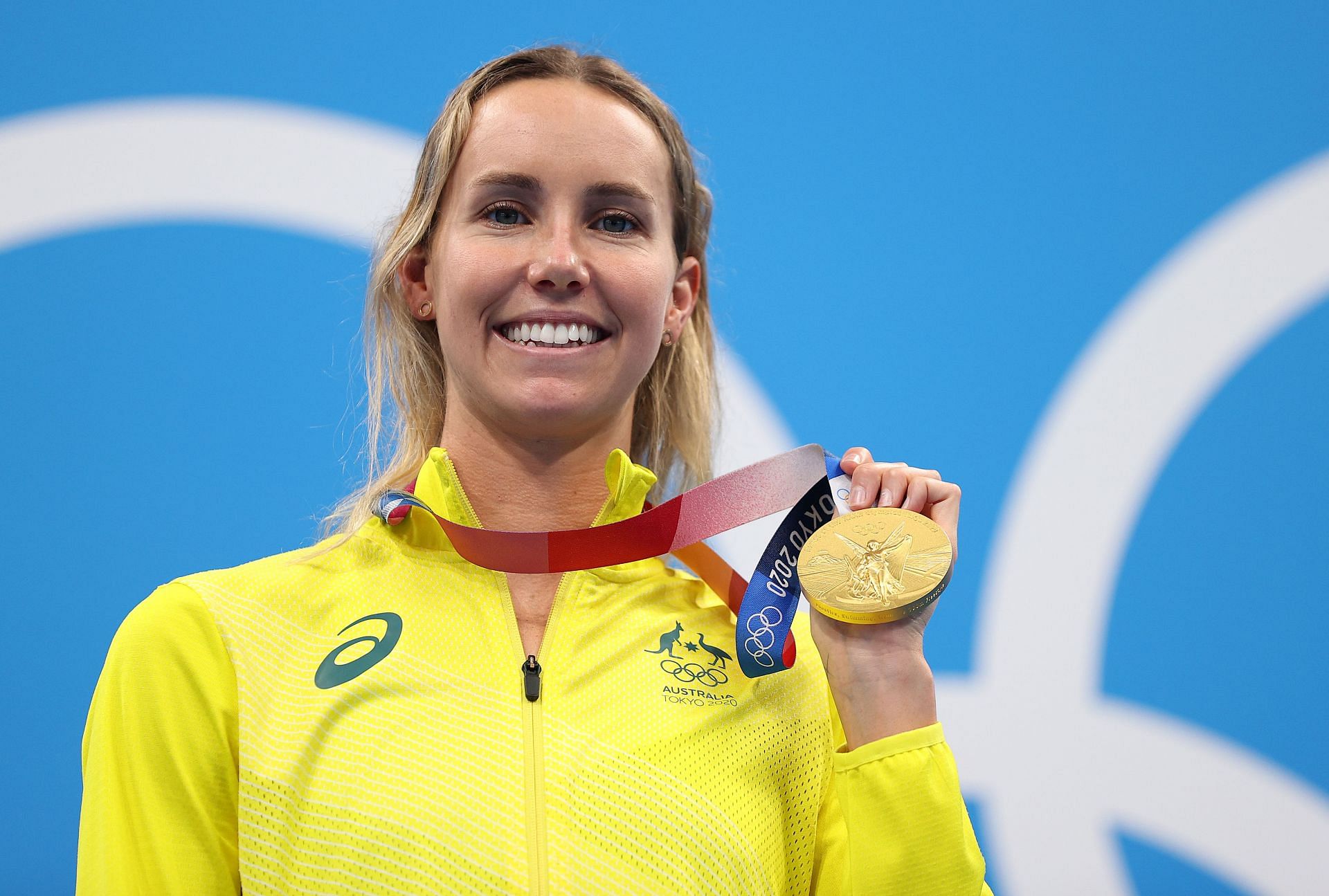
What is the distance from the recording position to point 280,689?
4.69ft

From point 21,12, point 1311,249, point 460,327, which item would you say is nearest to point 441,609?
point 460,327

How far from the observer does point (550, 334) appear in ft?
5.20

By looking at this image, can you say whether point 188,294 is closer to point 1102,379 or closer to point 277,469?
point 277,469

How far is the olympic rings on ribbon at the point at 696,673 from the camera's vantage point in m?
1.55

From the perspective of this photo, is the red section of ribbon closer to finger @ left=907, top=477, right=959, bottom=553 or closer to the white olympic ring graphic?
finger @ left=907, top=477, right=959, bottom=553

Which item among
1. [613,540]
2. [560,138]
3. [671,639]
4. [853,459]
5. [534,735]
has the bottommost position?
[534,735]

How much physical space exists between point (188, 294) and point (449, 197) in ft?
2.79

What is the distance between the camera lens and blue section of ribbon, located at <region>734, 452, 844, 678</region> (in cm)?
155

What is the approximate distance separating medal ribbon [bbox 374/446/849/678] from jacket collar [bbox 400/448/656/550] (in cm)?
3

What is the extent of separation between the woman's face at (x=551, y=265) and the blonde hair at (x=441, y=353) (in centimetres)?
6

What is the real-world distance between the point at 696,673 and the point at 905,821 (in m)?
0.32

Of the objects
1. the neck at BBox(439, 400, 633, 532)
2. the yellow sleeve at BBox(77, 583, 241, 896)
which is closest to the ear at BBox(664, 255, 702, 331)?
the neck at BBox(439, 400, 633, 532)

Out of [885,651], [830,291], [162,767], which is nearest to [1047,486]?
[830,291]

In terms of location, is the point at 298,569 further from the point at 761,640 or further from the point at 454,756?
the point at 761,640
